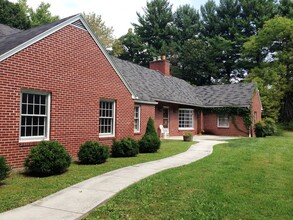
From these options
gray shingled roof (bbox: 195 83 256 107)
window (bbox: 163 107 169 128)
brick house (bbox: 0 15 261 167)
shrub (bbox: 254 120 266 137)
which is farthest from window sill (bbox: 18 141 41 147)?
gray shingled roof (bbox: 195 83 256 107)

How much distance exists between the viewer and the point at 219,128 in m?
28.1

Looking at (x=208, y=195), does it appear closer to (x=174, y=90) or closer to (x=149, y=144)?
(x=149, y=144)

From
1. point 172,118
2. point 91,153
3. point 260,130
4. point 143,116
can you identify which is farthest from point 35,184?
point 260,130

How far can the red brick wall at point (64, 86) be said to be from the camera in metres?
8.83

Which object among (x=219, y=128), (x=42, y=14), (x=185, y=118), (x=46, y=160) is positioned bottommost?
(x=46, y=160)

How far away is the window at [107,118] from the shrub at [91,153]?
222cm

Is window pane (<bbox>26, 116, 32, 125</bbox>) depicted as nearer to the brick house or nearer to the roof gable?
the brick house

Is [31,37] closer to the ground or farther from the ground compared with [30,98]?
farther from the ground

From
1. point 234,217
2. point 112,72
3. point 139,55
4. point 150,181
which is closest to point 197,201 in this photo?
point 234,217

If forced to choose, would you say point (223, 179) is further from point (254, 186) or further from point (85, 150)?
point (85, 150)

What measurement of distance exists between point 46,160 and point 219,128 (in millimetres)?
22155

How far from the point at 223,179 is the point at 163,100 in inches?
534

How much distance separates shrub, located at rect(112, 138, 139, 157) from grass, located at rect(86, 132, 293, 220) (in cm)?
367

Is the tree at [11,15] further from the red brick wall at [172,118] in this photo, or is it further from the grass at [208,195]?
the grass at [208,195]
